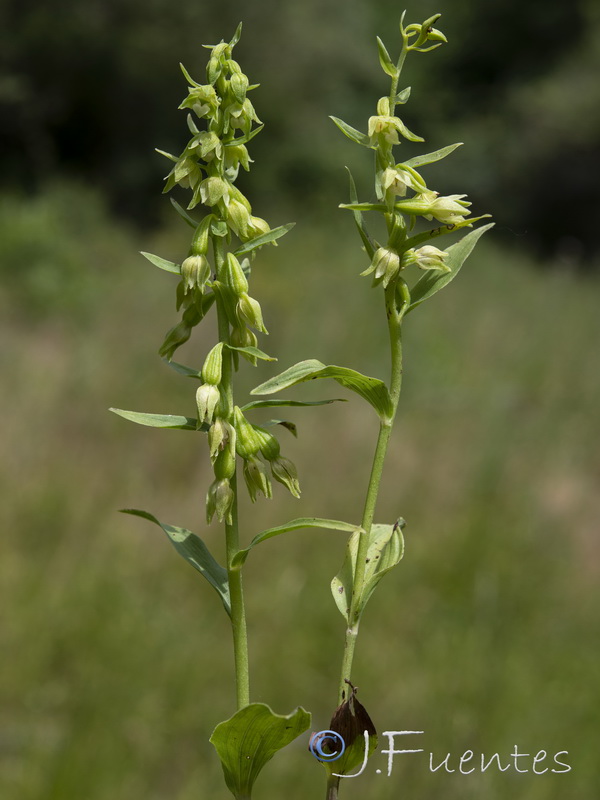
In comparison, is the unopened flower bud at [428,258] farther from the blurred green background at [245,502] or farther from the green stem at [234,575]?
the blurred green background at [245,502]

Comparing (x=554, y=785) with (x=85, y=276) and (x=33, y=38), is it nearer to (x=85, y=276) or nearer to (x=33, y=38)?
(x=85, y=276)

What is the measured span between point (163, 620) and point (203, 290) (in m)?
3.95

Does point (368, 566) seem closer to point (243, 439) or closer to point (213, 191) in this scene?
point (243, 439)

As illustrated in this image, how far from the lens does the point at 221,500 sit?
0.99 m

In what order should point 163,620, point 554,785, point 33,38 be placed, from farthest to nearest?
point 33,38 < point 163,620 < point 554,785

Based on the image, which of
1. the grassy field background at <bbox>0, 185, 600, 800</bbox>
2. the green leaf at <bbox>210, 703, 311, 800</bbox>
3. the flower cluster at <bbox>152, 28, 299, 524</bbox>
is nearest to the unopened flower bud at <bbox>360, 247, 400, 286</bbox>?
the flower cluster at <bbox>152, 28, 299, 524</bbox>

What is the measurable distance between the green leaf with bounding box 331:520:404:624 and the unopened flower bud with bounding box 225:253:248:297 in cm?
35

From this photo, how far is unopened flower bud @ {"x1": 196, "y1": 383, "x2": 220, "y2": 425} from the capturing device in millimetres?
1008

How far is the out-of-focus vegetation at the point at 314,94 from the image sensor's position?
49.5ft

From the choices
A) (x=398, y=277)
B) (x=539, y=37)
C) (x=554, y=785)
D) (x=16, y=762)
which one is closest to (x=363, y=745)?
(x=398, y=277)

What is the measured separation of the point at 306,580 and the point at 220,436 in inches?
165

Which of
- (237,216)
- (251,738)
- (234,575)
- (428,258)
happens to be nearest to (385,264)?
(428,258)

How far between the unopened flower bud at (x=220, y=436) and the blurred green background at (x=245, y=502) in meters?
2.78

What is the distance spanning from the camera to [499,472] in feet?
20.3
